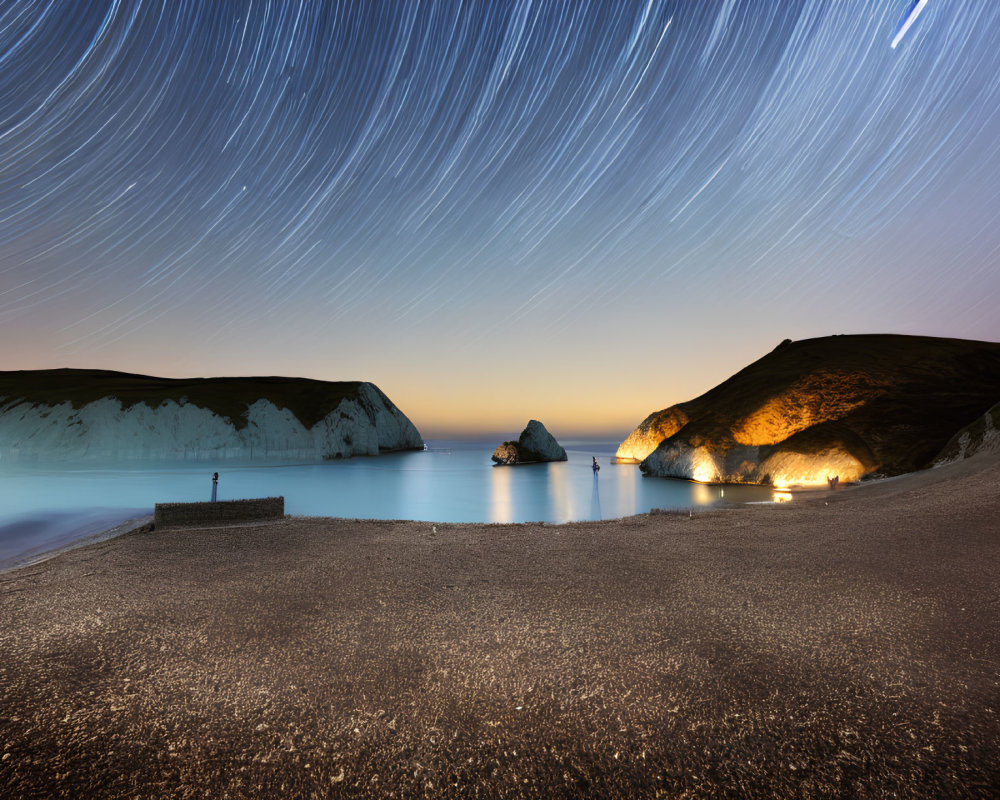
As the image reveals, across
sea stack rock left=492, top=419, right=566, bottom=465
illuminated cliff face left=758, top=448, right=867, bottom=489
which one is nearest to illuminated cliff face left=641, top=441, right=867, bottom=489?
illuminated cliff face left=758, top=448, right=867, bottom=489

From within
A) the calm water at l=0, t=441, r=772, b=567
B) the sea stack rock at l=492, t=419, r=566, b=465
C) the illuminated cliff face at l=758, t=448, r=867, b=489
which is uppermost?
the sea stack rock at l=492, t=419, r=566, b=465

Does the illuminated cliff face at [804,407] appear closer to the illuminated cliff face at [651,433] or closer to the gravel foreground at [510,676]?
the illuminated cliff face at [651,433]

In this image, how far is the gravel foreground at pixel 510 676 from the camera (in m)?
3.42

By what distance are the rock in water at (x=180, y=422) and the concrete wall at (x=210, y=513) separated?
7236 cm

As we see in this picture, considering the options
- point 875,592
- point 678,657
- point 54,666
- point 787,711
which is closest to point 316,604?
point 54,666

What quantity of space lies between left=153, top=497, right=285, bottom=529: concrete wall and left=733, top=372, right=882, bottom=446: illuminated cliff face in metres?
40.5

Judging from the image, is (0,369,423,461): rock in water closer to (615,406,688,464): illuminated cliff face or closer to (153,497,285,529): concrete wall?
(615,406,688,464): illuminated cliff face

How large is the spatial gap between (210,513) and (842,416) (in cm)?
4736

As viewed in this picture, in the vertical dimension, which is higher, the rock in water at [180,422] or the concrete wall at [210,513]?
the rock in water at [180,422]

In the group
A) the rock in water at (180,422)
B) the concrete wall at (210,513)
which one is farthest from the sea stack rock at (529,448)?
the concrete wall at (210,513)

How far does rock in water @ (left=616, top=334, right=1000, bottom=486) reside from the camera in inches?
1298

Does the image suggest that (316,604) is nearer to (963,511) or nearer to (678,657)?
(678,657)

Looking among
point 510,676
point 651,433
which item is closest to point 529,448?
point 651,433

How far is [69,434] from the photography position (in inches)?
2854
